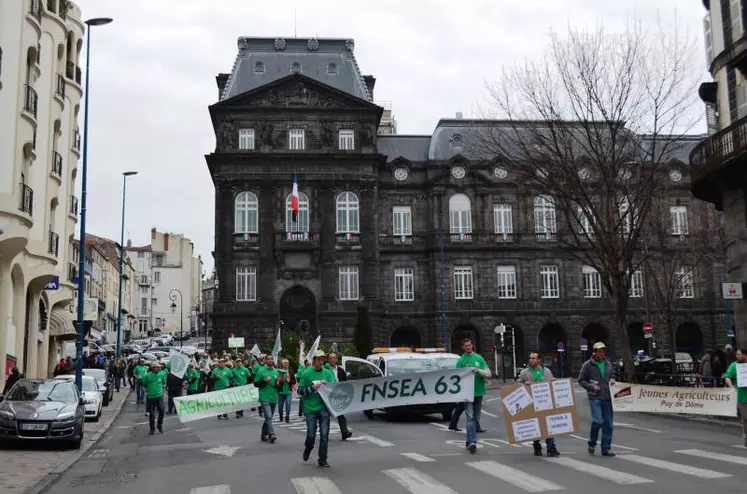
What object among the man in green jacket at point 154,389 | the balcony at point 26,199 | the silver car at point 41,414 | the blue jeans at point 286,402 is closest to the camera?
the silver car at point 41,414

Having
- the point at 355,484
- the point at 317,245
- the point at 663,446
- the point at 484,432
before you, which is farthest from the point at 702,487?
the point at 317,245

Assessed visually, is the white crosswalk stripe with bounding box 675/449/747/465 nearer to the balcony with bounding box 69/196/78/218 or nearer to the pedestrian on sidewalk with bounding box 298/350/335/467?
the pedestrian on sidewalk with bounding box 298/350/335/467

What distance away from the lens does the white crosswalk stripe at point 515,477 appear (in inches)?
415

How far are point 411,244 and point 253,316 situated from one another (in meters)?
11.9

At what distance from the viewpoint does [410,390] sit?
1609cm

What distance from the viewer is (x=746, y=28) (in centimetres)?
2630

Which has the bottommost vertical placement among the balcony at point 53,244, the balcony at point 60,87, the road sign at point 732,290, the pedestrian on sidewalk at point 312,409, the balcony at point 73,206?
the pedestrian on sidewalk at point 312,409

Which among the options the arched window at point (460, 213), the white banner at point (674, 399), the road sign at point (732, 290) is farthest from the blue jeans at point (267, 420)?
the arched window at point (460, 213)

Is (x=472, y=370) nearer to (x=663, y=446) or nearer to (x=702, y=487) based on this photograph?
(x=663, y=446)

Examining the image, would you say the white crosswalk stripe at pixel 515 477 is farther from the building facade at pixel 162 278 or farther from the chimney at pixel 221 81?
the building facade at pixel 162 278

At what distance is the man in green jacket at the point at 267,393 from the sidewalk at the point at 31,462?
3.71 meters

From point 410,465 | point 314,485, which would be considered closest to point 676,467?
point 410,465

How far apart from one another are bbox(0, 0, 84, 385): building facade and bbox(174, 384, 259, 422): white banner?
8051mm

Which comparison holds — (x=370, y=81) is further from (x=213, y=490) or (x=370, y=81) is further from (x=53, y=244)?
(x=213, y=490)
